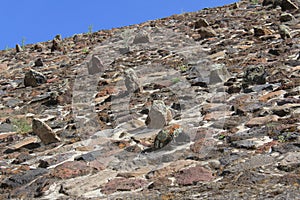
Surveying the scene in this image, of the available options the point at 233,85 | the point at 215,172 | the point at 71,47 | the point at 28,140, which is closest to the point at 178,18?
the point at 71,47

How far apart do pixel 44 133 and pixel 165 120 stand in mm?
1378

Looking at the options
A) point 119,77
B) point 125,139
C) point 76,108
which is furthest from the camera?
point 119,77

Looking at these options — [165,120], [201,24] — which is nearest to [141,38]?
[201,24]

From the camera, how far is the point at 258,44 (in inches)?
349

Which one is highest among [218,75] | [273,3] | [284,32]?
[273,3]

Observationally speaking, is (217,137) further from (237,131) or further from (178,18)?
(178,18)

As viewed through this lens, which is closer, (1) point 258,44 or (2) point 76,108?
(2) point 76,108

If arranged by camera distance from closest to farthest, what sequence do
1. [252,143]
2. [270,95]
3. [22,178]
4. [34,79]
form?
[252,143] < [22,178] < [270,95] < [34,79]

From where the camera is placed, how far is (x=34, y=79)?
9641mm

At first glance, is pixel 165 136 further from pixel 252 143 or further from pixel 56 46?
pixel 56 46

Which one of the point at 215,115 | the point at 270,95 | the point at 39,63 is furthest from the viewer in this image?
the point at 39,63

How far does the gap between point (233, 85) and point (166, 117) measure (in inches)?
51.5

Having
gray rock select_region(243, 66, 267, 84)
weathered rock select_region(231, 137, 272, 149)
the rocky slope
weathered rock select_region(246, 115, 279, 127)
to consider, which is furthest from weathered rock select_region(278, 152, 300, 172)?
gray rock select_region(243, 66, 267, 84)

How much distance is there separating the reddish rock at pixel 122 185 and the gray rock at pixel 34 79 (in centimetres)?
556
